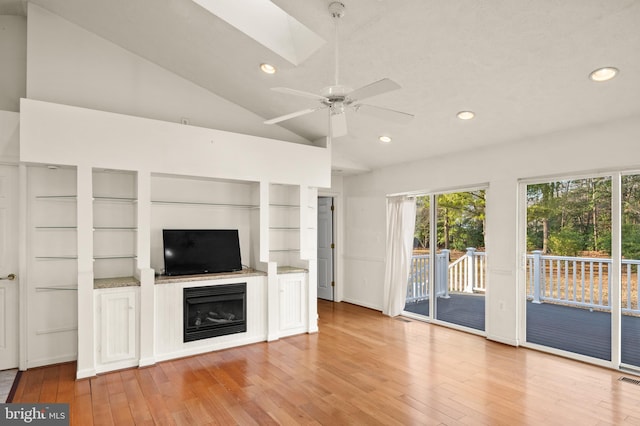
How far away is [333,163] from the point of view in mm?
6148

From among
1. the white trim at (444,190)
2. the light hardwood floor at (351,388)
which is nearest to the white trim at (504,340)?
the light hardwood floor at (351,388)

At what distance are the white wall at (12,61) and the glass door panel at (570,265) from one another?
6029mm

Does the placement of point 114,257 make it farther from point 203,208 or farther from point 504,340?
point 504,340

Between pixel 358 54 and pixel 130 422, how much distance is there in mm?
3582

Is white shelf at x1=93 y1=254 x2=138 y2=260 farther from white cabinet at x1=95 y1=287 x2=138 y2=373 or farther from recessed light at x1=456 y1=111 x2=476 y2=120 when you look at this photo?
recessed light at x1=456 y1=111 x2=476 y2=120

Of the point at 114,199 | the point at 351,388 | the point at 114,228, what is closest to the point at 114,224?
the point at 114,228

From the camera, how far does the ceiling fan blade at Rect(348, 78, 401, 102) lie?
89.4 inches

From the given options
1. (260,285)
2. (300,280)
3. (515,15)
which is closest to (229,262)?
(260,285)

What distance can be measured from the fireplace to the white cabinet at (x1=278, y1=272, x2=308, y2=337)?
53 centimetres

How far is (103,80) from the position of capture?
4426 mm

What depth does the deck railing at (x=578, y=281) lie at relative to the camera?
3869 mm

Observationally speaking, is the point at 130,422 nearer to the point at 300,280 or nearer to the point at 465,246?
the point at 300,280

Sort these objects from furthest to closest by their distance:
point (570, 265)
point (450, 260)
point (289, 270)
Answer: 1. point (450, 260)
2. point (289, 270)
3. point (570, 265)

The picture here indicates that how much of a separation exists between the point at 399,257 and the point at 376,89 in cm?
421
